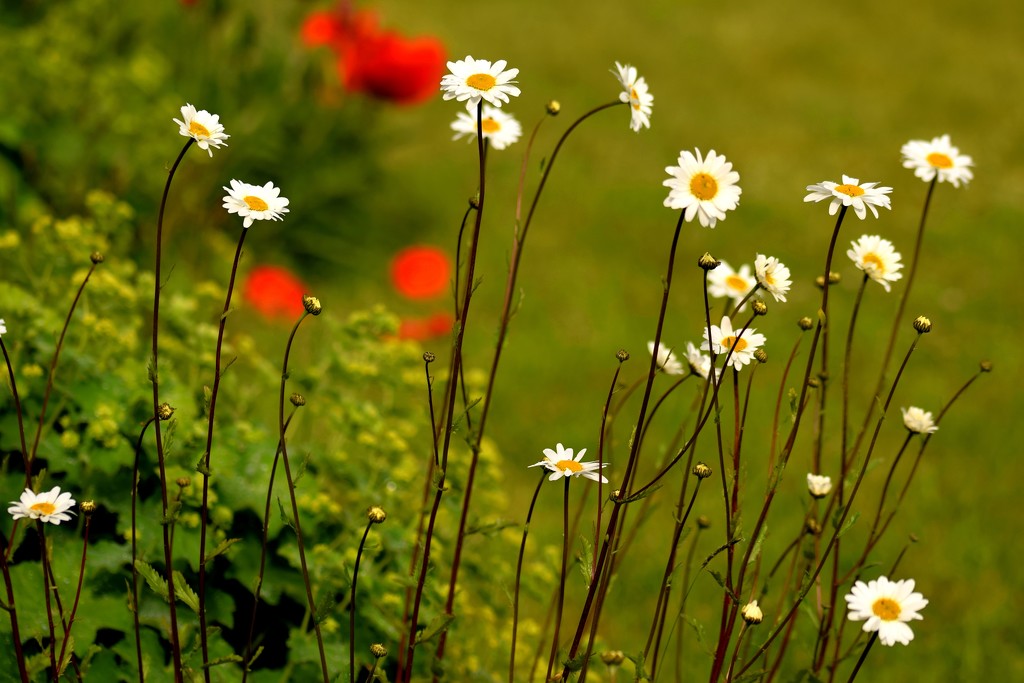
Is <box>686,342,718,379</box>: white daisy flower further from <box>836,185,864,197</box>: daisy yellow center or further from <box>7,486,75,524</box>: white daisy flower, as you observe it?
<box>7,486,75,524</box>: white daisy flower

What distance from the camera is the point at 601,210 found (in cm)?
530

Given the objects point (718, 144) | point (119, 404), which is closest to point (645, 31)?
point (718, 144)

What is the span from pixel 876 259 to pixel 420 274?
9.60 feet

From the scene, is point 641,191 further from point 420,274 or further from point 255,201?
point 255,201

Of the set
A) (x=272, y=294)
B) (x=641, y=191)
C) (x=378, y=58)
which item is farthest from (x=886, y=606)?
(x=641, y=191)

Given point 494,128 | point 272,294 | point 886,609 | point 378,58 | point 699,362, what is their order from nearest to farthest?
point 886,609, point 699,362, point 494,128, point 272,294, point 378,58

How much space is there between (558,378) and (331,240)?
1.24 metres

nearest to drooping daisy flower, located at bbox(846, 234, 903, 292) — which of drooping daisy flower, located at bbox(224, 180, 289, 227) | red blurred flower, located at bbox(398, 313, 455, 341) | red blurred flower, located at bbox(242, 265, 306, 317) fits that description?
drooping daisy flower, located at bbox(224, 180, 289, 227)

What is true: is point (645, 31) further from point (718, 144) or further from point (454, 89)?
point (454, 89)

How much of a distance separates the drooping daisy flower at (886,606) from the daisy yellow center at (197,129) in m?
0.93

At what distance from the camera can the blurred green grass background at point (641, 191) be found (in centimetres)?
343

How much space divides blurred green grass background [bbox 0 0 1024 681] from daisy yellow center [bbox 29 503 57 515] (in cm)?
169

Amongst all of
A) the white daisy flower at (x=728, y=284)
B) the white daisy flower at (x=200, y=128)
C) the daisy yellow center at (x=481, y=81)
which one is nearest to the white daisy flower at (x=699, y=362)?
the white daisy flower at (x=728, y=284)

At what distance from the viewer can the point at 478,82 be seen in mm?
1409
